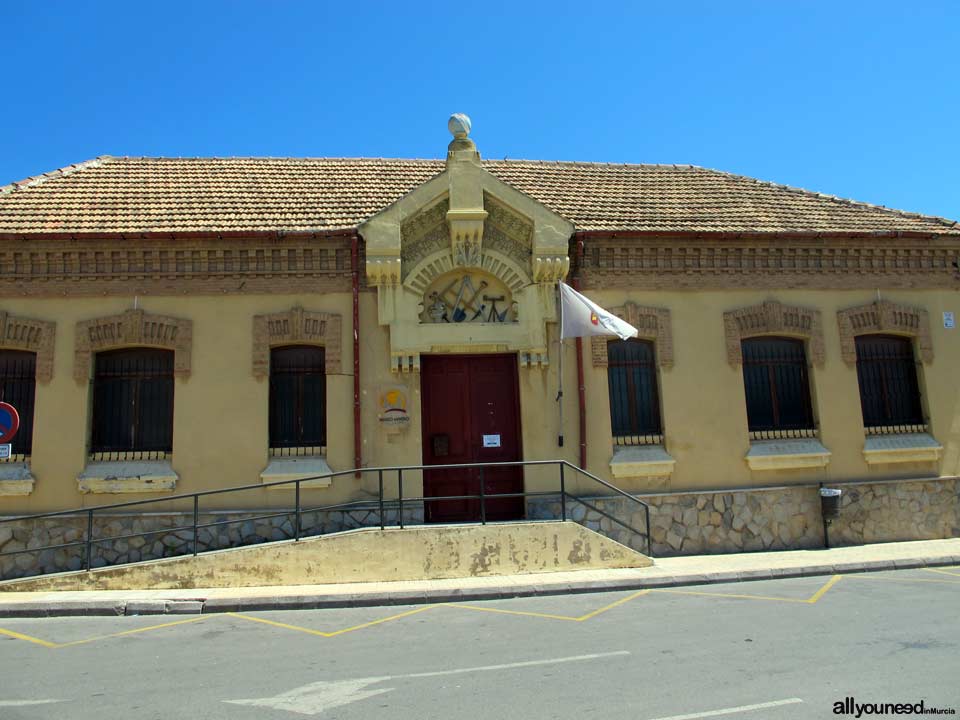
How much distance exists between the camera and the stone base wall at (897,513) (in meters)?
12.7

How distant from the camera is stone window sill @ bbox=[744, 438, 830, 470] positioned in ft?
40.9

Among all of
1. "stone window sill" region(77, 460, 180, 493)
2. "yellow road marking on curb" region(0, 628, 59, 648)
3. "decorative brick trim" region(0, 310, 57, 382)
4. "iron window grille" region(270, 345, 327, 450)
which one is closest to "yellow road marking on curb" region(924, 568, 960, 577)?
"iron window grille" region(270, 345, 327, 450)

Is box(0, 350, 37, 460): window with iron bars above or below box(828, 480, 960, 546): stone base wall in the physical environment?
above

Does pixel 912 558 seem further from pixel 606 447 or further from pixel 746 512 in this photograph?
pixel 606 447

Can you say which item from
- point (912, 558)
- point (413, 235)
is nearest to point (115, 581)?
point (413, 235)

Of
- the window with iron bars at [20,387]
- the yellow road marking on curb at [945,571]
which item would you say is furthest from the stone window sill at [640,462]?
the window with iron bars at [20,387]

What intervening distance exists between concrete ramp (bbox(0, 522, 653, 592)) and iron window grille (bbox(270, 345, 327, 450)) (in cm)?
217

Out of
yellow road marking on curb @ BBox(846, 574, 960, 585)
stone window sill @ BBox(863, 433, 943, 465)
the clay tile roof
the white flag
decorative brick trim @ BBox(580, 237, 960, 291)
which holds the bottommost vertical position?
yellow road marking on curb @ BBox(846, 574, 960, 585)

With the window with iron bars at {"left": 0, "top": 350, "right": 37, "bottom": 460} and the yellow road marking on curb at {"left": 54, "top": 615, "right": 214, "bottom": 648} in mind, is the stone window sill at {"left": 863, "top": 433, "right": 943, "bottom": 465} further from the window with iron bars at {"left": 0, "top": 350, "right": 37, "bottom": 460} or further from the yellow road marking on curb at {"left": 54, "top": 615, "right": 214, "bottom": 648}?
the window with iron bars at {"left": 0, "top": 350, "right": 37, "bottom": 460}

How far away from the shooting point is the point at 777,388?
13.1 m

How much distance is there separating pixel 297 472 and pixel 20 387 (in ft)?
15.7

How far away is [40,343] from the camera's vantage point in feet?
38.3

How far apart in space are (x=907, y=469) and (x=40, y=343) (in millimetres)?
A: 15042

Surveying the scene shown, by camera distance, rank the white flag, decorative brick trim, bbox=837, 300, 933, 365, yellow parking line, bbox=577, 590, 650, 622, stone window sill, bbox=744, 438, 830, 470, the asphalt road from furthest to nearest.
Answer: decorative brick trim, bbox=837, 300, 933, 365, stone window sill, bbox=744, 438, 830, 470, the white flag, yellow parking line, bbox=577, 590, 650, 622, the asphalt road
